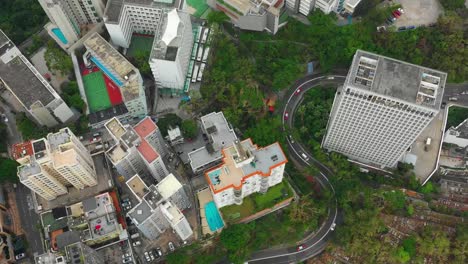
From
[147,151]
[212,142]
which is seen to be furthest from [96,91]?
[212,142]

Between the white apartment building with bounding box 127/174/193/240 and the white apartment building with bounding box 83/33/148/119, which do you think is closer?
the white apartment building with bounding box 127/174/193/240

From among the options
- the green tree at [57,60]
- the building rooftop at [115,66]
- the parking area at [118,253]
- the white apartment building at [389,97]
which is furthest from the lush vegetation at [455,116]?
the green tree at [57,60]

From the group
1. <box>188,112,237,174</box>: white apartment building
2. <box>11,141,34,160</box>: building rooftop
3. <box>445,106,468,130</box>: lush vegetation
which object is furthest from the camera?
<box>445,106,468,130</box>: lush vegetation

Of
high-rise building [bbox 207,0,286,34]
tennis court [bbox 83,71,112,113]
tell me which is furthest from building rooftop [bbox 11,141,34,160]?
high-rise building [bbox 207,0,286,34]

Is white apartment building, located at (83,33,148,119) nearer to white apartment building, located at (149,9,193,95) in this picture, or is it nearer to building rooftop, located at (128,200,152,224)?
white apartment building, located at (149,9,193,95)

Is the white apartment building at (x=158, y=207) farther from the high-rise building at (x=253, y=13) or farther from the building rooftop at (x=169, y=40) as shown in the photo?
the high-rise building at (x=253, y=13)

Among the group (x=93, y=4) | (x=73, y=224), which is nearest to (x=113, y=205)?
(x=73, y=224)

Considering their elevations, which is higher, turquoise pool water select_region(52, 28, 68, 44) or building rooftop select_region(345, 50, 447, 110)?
turquoise pool water select_region(52, 28, 68, 44)
